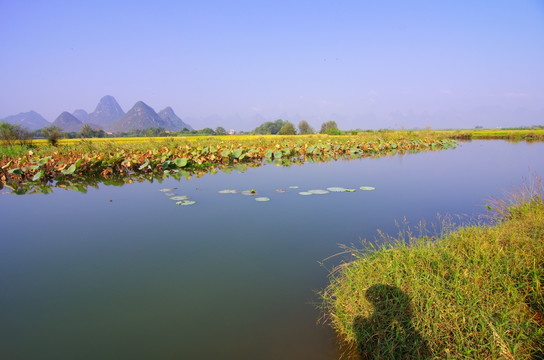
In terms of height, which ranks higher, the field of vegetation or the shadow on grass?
the field of vegetation

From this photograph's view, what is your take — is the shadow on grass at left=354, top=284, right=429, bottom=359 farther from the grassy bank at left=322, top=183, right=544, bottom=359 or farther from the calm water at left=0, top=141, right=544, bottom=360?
the calm water at left=0, top=141, right=544, bottom=360

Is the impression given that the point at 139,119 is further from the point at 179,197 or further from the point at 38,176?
the point at 179,197

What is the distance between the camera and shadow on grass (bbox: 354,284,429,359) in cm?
170

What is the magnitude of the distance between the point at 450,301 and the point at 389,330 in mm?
426

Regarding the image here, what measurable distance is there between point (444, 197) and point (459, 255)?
152 inches

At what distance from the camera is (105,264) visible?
3057mm

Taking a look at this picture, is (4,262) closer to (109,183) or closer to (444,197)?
(109,183)

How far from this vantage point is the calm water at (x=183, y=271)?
2.00 metres

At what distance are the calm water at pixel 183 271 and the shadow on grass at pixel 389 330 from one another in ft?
0.79

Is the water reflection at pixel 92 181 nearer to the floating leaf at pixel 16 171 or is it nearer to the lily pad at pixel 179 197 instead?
the floating leaf at pixel 16 171

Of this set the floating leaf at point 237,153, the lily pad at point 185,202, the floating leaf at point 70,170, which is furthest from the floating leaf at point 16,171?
the floating leaf at point 237,153

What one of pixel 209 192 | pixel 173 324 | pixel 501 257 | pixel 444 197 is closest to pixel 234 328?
pixel 173 324

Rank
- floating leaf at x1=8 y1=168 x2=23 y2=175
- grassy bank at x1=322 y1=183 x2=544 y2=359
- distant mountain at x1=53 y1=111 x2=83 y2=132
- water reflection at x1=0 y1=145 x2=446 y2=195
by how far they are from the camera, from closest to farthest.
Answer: grassy bank at x1=322 y1=183 x2=544 y2=359
water reflection at x1=0 y1=145 x2=446 y2=195
floating leaf at x1=8 y1=168 x2=23 y2=175
distant mountain at x1=53 y1=111 x2=83 y2=132

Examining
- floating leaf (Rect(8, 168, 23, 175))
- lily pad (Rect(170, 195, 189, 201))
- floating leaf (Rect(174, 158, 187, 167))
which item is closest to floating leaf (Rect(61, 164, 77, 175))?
floating leaf (Rect(8, 168, 23, 175))
